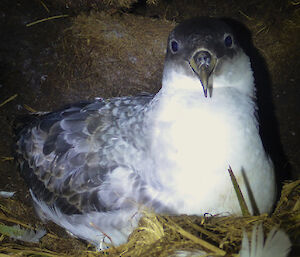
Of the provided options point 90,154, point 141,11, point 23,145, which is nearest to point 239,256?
point 90,154

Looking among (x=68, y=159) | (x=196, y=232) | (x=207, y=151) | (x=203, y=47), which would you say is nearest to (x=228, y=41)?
(x=203, y=47)

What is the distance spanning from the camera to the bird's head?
1.98 metres

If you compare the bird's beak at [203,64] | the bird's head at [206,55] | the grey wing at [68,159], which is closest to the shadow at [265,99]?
the bird's head at [206,55]

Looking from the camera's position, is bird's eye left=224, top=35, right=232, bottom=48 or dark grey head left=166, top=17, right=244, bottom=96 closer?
dark grey head left=166, top=17, right=244, bottom=96

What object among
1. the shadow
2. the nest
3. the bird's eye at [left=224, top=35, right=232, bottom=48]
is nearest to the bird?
the bird's eye at [left=224, top=35, right=232, bottom=48]

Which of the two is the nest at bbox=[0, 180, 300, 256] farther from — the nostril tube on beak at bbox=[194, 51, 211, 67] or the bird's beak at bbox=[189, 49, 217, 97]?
the nostril tube on beak at bbox=[194, 51, 211, 67]

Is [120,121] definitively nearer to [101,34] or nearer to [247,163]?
[247,163]

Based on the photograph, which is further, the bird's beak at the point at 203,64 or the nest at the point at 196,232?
the bird's beak at the point at 203,64

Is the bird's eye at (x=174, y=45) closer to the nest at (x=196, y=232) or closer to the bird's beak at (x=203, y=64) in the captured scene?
the bird's beak at (x=203, y=64)

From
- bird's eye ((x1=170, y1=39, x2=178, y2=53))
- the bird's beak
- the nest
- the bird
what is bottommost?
the nest

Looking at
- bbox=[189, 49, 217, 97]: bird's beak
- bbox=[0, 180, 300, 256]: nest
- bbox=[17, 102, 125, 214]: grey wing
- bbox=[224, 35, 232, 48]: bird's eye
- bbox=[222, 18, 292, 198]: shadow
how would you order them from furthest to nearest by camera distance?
1. bbox=[222, 18, 292, 198]: shadow
2. bbox=[17, 102, 125, 214]: grey wing
3. bbox=[224, 35, 232, 48]: bird's eye
4. bbox=[189, 49, 217, 97]: bird's beak
5. bbox=[0, 180, 300, 256]: nest

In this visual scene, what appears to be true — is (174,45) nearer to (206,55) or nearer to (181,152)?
(206,55)

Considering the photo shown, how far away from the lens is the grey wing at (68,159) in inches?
94.5

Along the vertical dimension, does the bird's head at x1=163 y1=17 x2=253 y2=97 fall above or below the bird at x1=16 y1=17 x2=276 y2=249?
above
